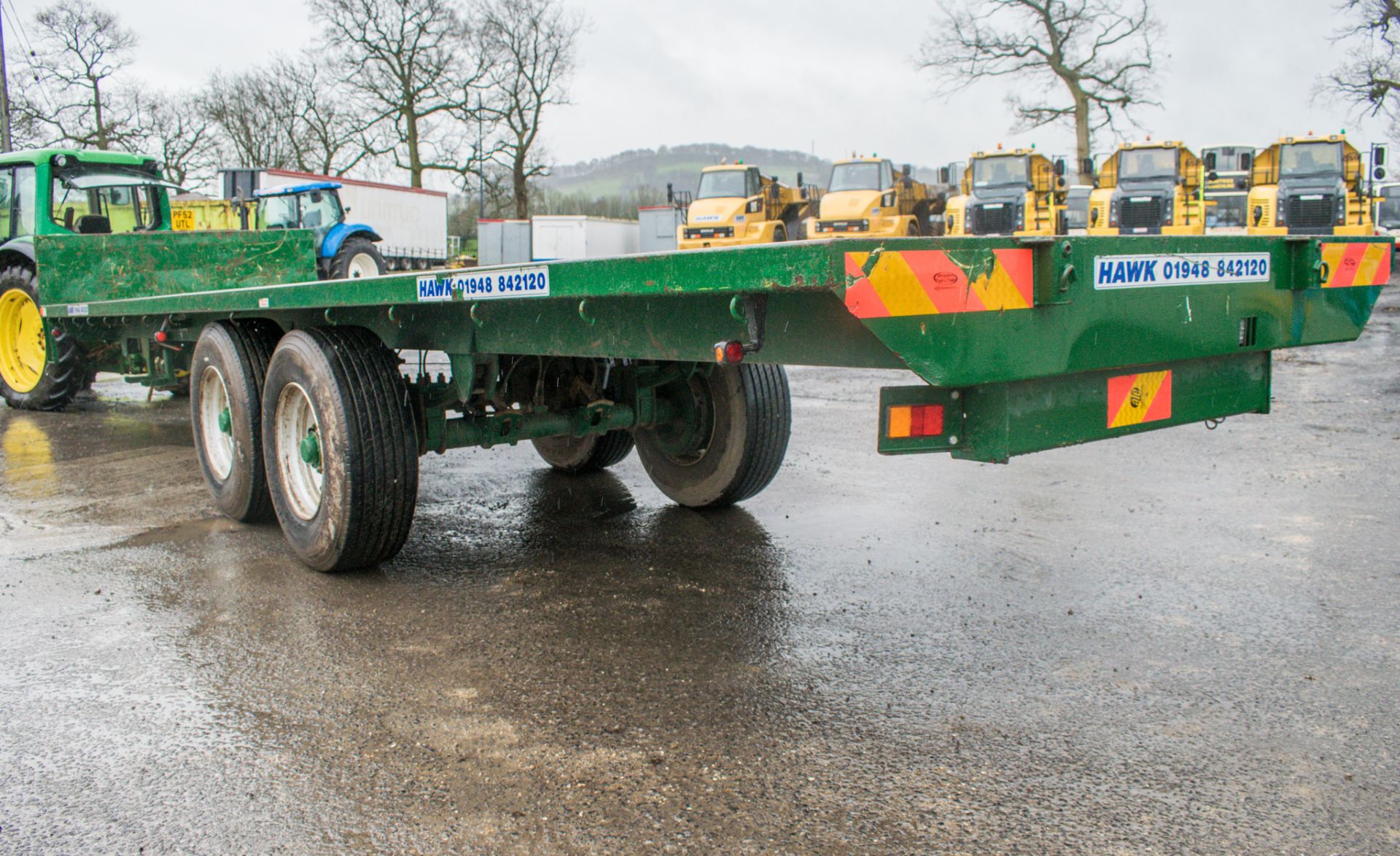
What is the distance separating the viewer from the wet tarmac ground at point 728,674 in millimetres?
2523

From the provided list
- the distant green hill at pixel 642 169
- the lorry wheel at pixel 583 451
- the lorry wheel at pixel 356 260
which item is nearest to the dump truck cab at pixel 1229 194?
the lorry wheel at pixel 356 260

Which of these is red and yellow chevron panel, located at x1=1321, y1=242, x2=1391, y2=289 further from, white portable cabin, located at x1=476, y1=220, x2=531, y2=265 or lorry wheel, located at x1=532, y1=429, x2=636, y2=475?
white portable cabin, located at x1=476, y1=220, x2=531, y2=265

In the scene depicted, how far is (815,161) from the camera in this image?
7069 cm

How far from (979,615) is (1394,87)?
33337 mm

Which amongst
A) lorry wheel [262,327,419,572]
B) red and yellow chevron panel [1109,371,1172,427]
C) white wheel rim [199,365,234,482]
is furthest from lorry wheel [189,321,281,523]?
red and yellow chevron panel [1109,371,1172,427]

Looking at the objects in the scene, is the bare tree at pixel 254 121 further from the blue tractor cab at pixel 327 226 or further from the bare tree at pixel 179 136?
the blue tractor cab at pixel 327 226

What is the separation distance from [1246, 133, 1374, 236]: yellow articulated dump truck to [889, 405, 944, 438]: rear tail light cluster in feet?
62.0

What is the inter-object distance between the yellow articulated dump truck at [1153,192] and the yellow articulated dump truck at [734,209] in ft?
21.5

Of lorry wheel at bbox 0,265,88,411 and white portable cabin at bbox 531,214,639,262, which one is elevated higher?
white portable cabin at bbox 531,214,639,262

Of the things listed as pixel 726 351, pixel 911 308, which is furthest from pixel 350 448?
pixel 911 308

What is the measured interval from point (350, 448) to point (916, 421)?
2290mm

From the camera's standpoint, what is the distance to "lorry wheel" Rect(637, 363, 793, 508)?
5.12 m

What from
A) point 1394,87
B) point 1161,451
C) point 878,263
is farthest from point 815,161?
point 878,263

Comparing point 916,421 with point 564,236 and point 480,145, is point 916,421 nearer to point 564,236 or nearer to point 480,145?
point 564,236
